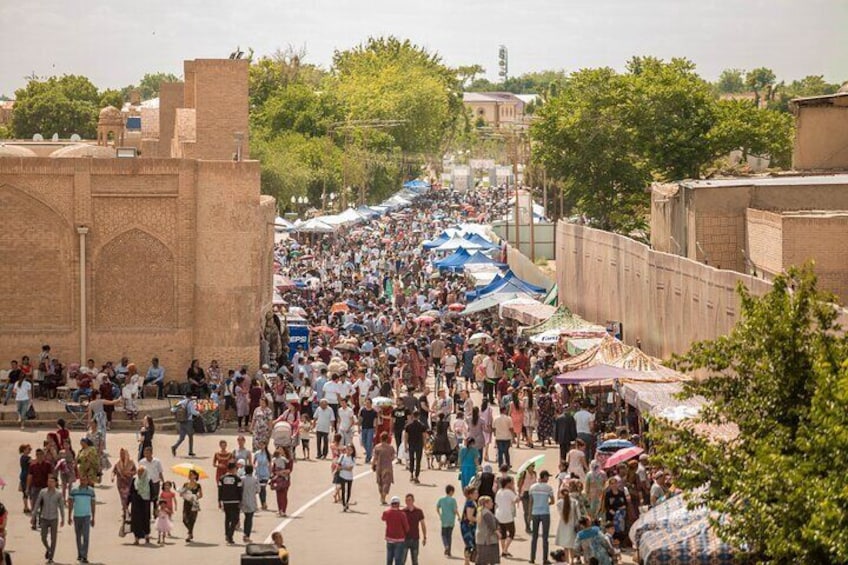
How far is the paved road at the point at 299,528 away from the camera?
20.2m

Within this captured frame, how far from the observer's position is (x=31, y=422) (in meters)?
29.1

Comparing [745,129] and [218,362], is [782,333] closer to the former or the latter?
[218,362]

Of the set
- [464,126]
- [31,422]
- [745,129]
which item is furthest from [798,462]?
[464,126]

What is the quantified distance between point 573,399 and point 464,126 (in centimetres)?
16570

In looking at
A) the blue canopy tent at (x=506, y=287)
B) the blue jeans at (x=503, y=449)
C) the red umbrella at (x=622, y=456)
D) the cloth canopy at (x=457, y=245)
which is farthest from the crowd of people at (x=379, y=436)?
the cloth canopy at (x=457, y=245)

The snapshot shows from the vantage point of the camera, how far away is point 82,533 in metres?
19.7

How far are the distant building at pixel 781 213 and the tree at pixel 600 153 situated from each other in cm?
1115

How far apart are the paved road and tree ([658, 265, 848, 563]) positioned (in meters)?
4.64

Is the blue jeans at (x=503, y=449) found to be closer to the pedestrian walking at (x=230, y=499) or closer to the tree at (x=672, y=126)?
the pedestrian walking at (x=230, y=499)

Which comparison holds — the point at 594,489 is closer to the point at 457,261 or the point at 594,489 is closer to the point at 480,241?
the point at 457,261

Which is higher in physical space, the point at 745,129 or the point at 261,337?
the point at 745,129

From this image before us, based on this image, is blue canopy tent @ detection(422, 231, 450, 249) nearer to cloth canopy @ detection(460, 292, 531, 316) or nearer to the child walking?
cloth canopy @ detection(460, 292, 531, 316)

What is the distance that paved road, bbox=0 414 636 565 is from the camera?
20.2 m

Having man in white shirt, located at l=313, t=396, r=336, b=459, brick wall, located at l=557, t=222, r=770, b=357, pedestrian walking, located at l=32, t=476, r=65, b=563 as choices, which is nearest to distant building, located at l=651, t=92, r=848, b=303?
brick wall, located at l=557, t=222, r=770, b=357
